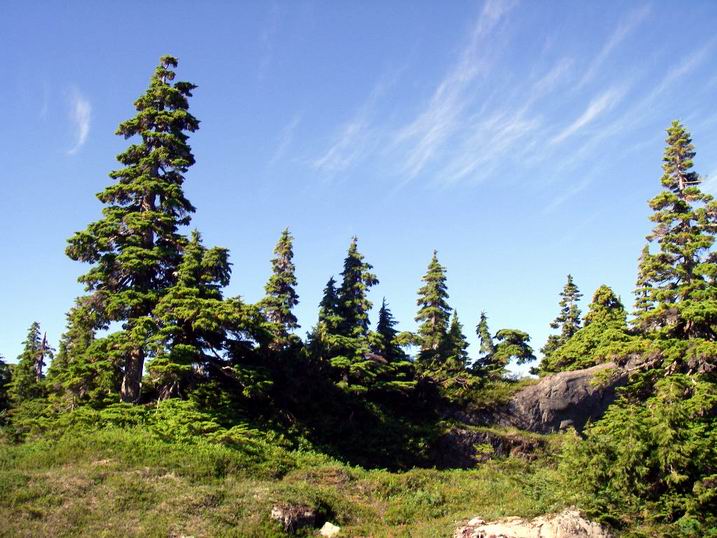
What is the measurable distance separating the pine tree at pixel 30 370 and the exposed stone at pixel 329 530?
32870 mm

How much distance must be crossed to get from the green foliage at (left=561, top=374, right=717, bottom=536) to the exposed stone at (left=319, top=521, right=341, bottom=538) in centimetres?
801

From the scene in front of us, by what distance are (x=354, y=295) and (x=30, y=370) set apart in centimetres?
3627

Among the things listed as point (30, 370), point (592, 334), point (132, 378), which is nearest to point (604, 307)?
point (592, 334)

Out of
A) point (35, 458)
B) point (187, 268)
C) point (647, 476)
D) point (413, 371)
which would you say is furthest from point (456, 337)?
point (35, 458)

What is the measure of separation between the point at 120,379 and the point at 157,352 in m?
3.72

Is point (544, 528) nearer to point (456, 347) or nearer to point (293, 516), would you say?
point (293, 516)

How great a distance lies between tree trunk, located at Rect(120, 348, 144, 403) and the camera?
1109 inches

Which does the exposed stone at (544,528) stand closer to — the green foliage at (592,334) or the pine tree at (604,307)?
the green foliage at (592,334)

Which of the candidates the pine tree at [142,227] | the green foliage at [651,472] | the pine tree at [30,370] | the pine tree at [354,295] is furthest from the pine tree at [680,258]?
the pine tree at [30,370]

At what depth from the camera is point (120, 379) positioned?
28.8 meters

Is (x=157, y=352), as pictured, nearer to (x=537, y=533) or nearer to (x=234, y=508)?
(x=234, y=508)

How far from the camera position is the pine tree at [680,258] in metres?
26.7

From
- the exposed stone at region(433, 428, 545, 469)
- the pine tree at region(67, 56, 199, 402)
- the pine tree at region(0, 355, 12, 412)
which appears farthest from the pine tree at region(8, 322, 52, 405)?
the exposed stone at region(433, 428, 545, 469)

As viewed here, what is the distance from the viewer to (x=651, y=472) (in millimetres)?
18078
